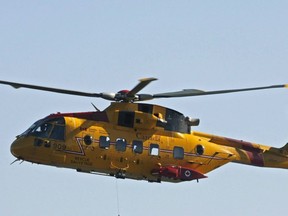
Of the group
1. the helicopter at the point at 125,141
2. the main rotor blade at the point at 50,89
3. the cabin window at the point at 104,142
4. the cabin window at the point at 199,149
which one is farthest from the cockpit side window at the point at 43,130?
the cabin window at the point at 199,149

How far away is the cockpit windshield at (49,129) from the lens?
43.8m

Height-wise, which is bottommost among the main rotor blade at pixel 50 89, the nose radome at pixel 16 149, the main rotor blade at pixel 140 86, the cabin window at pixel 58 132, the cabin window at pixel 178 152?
the nose radome at pixel 16 149

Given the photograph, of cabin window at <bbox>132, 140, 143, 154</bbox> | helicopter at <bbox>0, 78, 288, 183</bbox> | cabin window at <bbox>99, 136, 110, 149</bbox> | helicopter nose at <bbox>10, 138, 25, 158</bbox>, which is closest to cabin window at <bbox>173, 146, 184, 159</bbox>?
helicopter at <bbox>0, 78, 288, 183</bbox>

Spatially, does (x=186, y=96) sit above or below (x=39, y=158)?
above

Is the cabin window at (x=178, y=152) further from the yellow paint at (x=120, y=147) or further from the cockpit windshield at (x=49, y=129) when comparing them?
the cockpit windshield at (x=49, y=129)

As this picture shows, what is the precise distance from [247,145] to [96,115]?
31.4ft

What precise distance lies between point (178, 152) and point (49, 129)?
7.21 metres

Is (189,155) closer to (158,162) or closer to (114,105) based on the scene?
(158,162)

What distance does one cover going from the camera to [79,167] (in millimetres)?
44000

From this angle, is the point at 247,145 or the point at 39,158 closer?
the point at 39,158

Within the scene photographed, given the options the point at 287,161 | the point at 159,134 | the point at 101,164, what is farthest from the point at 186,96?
the point at 287,161

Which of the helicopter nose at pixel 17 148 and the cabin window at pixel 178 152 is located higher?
the cabin window at pixel 178 152

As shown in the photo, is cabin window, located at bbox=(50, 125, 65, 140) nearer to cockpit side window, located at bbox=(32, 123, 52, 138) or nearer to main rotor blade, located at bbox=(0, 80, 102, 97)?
cockpit side window, located at bbox=(32, 123, 52, 138)

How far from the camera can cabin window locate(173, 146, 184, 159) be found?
45594mm
